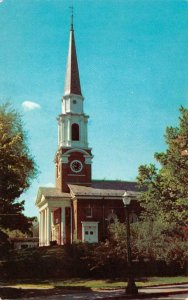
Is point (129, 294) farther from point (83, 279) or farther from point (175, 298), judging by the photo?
point (83, 279)

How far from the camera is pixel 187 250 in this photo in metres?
Result: 25.4

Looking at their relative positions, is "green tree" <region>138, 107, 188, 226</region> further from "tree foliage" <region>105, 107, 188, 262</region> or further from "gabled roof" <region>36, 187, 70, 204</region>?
"gabled roof" <region>36, 187, 70, 204</region>

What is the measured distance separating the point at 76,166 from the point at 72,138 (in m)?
3.04

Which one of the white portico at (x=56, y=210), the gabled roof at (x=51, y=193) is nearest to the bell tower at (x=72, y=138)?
the gabled roof at (x=51, y=193)

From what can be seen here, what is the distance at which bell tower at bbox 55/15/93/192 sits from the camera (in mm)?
43875

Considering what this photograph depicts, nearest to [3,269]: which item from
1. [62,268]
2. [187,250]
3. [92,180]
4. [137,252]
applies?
[62,268]

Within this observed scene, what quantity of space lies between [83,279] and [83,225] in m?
12.3

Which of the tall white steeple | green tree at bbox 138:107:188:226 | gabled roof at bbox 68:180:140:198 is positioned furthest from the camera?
the tall white steeple

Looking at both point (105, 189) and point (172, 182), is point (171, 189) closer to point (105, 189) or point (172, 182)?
point (172, 182)

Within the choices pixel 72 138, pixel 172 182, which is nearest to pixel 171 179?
pixel 172 182

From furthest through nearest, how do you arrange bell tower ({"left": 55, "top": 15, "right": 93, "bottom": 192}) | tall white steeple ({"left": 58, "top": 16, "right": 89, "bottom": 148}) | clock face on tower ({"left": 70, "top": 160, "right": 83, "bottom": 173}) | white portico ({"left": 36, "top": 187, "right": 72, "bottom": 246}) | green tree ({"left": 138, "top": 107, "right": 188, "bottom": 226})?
tall white steeple ({"left": 58, "top": 16, "right": 89, "bottom": 148}) < clock face on tower ({"left": 70, "top": 160, "right": 83, "bottom": 173}) < bell tower ({"left": 55, "top": 15, "right": 93, "bottom": 192}) < white portico ({"left": 36, "top": 187, "right": 72, "bottom": 246}) < green tree ({"left": 138, "top": 107, "right": 188, "bottom": 226})

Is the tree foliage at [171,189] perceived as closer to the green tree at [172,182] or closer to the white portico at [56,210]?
the green tree at [172,182]

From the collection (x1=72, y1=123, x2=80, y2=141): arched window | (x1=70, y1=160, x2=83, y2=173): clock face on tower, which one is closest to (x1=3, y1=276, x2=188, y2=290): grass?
(x1=70, y1=160, x2=83, y2=173): clock face on tower

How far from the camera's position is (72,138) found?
44.8 meters
